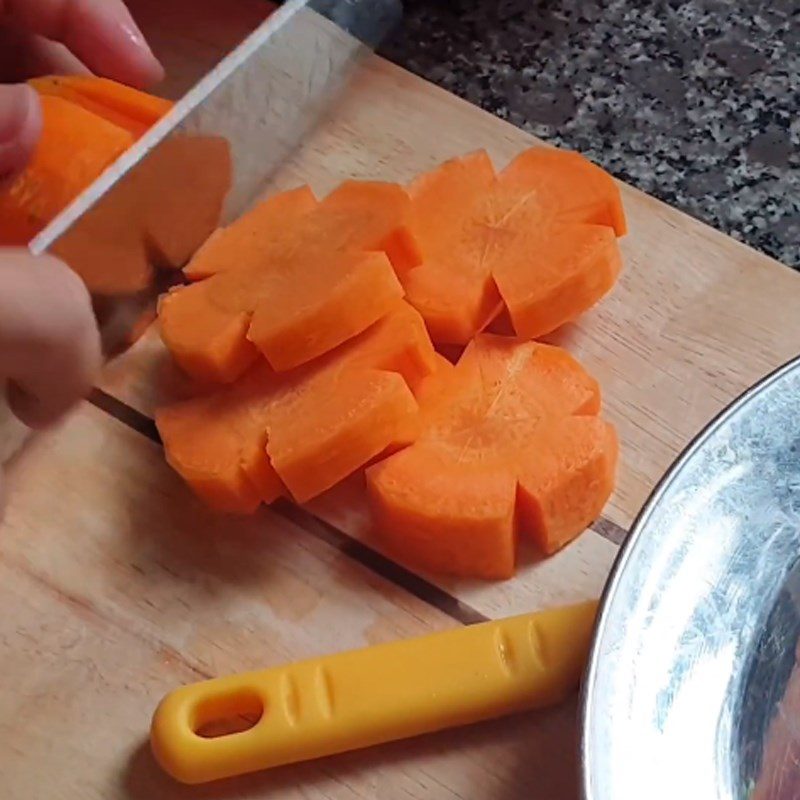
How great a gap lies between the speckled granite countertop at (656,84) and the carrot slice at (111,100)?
0.23 meters

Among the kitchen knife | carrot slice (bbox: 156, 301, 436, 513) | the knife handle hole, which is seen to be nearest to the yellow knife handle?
the knife handle hole

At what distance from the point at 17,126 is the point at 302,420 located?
0.24 m

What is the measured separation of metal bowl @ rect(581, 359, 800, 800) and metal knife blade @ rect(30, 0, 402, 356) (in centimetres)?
35

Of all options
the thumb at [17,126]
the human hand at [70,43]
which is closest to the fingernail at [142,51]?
the human hand at [70,43]

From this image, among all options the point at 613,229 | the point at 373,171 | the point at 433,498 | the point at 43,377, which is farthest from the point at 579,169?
the point at 43,377

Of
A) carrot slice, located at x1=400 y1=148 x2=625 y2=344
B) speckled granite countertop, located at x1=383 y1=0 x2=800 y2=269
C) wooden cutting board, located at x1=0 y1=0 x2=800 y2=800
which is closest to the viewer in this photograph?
wooden cutting board, located at x1=0 y1=0 x2=800 y2=800

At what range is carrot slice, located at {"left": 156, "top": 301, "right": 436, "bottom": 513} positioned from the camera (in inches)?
28.9

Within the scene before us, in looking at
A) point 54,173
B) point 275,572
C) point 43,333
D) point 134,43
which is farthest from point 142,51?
point 275,572

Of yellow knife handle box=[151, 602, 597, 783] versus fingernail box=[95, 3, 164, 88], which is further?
fingernail box=[95, 3, 164, 88]

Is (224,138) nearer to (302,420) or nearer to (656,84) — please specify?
(302,420)

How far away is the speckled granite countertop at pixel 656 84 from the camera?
0.91 meters

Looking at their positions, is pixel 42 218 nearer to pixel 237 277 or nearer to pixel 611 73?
pixel 237 277

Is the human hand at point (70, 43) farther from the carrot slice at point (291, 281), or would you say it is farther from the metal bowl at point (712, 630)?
the metal bowl at point (712, 630)

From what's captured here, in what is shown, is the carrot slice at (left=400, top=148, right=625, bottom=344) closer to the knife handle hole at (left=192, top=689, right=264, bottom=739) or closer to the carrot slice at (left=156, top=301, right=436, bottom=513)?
the carrot slice at (left=156, top=301, right=436, bottom=513)
